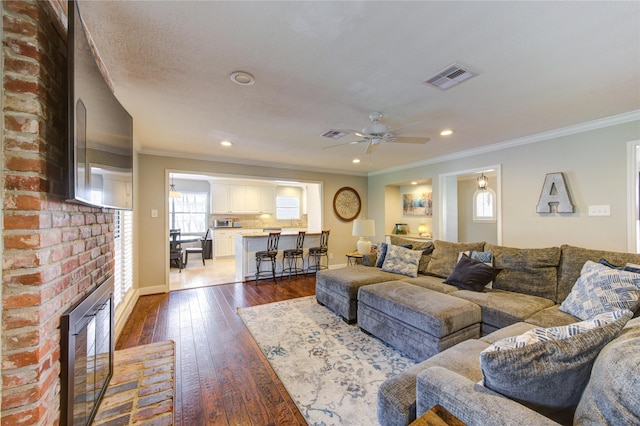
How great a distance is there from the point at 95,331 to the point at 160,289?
3188mm

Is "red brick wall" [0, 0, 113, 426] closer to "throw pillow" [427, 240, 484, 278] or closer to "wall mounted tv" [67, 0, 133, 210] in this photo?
"wall mounted tv" [67, 0, 133, 210]

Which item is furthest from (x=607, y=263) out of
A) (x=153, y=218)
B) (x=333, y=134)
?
(x=153, y=218)

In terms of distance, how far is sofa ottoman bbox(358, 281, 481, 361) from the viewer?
2.25m

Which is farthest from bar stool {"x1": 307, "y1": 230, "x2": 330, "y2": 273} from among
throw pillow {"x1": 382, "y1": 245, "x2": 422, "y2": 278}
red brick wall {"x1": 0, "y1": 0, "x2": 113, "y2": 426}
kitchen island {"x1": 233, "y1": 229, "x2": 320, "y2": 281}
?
red brick wall {"x1": 0, "y1": 0, "x2": 113, "y2": 426}

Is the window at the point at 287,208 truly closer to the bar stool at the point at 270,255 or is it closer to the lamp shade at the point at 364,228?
the bar stool at the point at 270,255

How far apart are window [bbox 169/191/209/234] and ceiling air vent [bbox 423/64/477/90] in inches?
302

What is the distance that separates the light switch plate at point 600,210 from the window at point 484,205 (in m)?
3.36

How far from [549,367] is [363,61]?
1.98 metres

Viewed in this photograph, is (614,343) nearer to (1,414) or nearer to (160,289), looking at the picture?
(1,414)

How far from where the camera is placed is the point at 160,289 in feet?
14.8

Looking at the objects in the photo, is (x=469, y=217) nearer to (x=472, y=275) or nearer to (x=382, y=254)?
(x=382, y=254)

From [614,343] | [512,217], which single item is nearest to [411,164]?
[512,217]

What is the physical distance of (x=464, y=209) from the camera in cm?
713

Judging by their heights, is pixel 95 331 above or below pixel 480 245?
below
